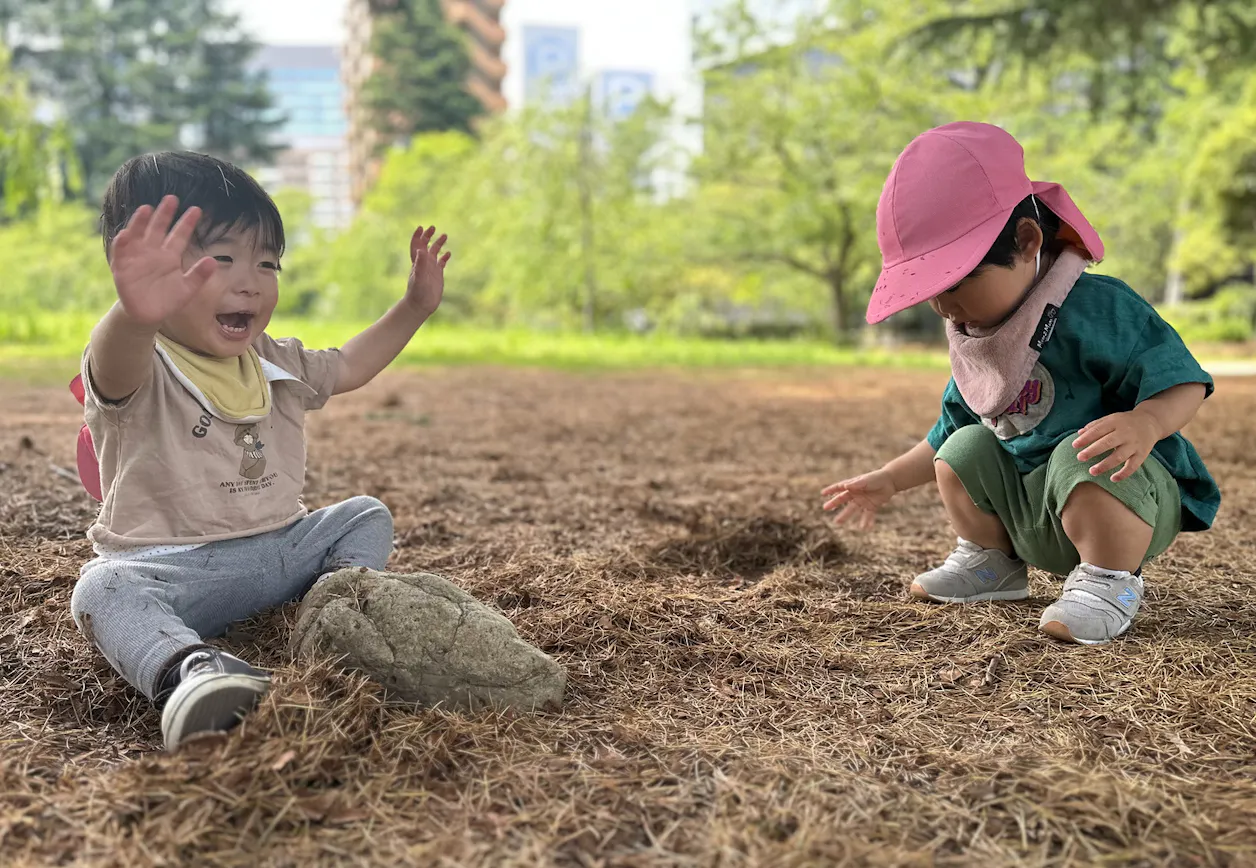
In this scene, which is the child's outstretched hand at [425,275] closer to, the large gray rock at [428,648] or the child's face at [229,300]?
the child's face at [229,300]

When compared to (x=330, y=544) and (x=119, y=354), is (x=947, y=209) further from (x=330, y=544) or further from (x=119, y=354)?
(x=119, y=354)

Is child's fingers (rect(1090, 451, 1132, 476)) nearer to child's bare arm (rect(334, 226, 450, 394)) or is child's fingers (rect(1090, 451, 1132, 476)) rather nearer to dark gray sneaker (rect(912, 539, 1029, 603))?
dark gray sneaker (rect(912, 539, 1029, 603))

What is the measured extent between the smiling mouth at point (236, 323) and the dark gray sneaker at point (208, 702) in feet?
2.15

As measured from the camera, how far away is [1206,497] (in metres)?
2.15

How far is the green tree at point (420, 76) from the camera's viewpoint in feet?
133

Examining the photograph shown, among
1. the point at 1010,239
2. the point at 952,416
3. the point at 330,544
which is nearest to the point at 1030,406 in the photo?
the point at 952,416

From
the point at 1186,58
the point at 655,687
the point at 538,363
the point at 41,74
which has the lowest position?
the point at 538,363

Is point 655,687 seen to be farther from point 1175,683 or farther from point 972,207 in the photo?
point 972,207

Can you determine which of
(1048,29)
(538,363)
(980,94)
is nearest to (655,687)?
(1048,29)

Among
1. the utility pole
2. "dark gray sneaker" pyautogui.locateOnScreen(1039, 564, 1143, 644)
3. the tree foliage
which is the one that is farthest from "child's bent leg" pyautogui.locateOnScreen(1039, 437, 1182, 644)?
the utility pole

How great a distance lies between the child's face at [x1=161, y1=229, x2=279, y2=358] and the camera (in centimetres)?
178

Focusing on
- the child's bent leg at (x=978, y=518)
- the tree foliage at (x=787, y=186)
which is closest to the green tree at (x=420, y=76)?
the tree foliage at (x=787, y=186)

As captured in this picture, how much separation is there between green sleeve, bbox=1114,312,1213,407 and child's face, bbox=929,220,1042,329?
0.79 feet

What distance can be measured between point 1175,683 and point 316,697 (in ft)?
4.83
